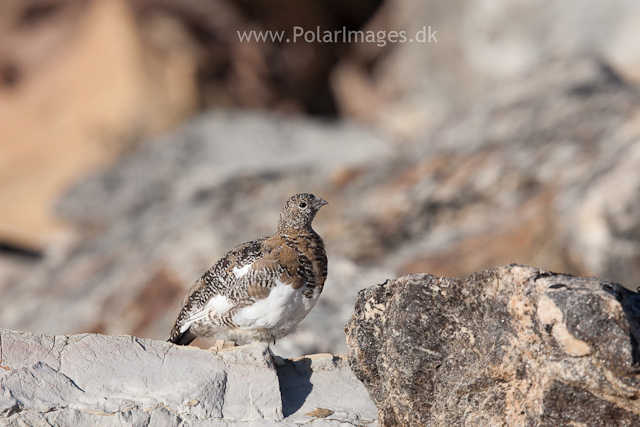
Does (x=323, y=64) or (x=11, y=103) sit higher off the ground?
(x=323, y=64)

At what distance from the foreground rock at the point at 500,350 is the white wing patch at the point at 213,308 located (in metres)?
1.31

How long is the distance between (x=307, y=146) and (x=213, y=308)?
16.6 meters

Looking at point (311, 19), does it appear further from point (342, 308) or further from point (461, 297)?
point (461, 297)

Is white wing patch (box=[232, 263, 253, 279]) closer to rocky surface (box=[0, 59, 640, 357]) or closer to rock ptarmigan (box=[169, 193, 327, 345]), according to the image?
rock ptarmigan (box=[169, 193, 327, 345])

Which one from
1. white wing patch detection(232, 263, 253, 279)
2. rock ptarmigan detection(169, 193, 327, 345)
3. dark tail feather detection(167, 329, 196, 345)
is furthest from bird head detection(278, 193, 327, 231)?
dark tail feather detection(167, 329, 196, 345)

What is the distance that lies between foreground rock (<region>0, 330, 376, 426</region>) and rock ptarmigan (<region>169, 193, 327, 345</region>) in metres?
0.33

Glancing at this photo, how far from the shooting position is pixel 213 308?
19.2 feet

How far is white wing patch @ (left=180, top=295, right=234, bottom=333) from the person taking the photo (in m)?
5.73

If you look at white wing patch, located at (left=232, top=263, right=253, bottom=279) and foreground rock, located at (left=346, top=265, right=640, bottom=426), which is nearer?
foreground rock, located at (left=346, top=265, right=640, bottom=426)

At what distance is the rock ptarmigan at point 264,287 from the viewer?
220 inches

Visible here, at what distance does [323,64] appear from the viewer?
3042 cm

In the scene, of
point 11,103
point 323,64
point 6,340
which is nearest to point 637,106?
point 6,340

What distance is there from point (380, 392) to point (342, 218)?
29.7 feet

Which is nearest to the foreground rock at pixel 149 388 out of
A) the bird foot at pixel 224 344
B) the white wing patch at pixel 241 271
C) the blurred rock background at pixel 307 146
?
the bird foot at pixel 224 344
